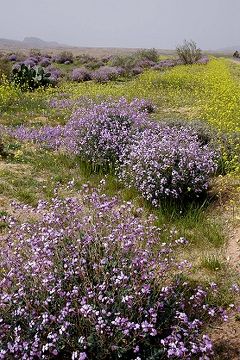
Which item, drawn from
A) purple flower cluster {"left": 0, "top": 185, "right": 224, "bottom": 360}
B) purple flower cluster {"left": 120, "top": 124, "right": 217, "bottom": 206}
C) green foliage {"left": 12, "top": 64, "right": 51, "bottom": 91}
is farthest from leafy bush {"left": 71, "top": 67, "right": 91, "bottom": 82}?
purple flower cluster {"left": 0, "top": 185, "right": 224, "bottom": 360}

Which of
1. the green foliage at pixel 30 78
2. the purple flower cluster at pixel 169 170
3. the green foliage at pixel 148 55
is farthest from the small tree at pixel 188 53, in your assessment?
the purple flower cluster at pixel 169 170

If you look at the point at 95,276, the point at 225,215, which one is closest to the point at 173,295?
the point at 95,276

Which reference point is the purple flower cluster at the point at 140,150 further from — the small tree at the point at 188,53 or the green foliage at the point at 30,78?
the small tree at the point at 188,53

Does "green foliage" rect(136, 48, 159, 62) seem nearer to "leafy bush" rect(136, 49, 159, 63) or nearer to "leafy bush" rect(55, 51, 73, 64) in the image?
"leafy bush" rect(136, 49, 159, 63)

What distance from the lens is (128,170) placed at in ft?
22.7

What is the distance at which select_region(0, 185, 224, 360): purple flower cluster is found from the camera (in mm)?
2951

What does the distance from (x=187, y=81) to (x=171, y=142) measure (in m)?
14.9

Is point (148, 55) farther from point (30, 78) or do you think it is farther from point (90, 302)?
point (90, 302)

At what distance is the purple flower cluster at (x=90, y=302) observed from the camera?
9.68 feet

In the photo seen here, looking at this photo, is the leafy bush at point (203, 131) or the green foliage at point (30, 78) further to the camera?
the green foliage at point (30, 78)

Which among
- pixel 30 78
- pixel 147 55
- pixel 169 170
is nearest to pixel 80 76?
pixel 30 78

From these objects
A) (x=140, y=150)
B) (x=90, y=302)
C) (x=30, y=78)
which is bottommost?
(x=30, y=78)

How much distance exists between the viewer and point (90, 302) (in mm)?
3143

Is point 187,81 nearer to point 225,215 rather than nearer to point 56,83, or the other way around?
point 56,83
